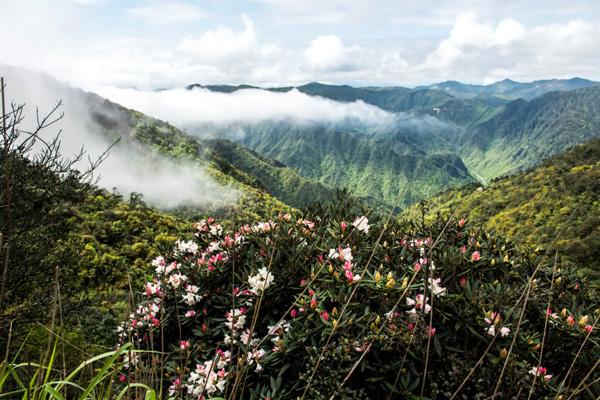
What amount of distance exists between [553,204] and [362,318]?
251ft

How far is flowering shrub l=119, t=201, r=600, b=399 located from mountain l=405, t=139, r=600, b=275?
40061 millimetres

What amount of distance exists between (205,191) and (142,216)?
56.6 meters

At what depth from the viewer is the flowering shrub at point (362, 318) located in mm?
2301

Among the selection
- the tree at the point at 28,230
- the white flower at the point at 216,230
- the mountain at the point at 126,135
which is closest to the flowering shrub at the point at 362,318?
the white flower at the point at 216,230

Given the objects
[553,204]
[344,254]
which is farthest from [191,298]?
[553,204]

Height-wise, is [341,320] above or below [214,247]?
below

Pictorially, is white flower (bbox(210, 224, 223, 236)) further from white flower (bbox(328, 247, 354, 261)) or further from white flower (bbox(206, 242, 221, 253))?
white flower (bbox(328, 247, 354, 261))

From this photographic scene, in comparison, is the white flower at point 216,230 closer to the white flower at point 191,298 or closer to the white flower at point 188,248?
the white flower at point 188,248

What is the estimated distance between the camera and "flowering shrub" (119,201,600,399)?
90.6 inches

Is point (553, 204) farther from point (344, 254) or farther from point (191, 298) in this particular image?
point (191, 298)

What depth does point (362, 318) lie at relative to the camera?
8.20ft

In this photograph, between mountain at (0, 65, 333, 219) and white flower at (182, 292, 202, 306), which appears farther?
mountain at (0, 65, 333, 219)

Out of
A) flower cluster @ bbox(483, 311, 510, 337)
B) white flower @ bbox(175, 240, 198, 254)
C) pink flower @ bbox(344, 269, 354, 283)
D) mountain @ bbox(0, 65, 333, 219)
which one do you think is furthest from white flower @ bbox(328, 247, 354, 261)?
mountain @ bbox(0, 65, 333, 219)

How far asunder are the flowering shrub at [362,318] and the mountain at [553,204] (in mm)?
40061
